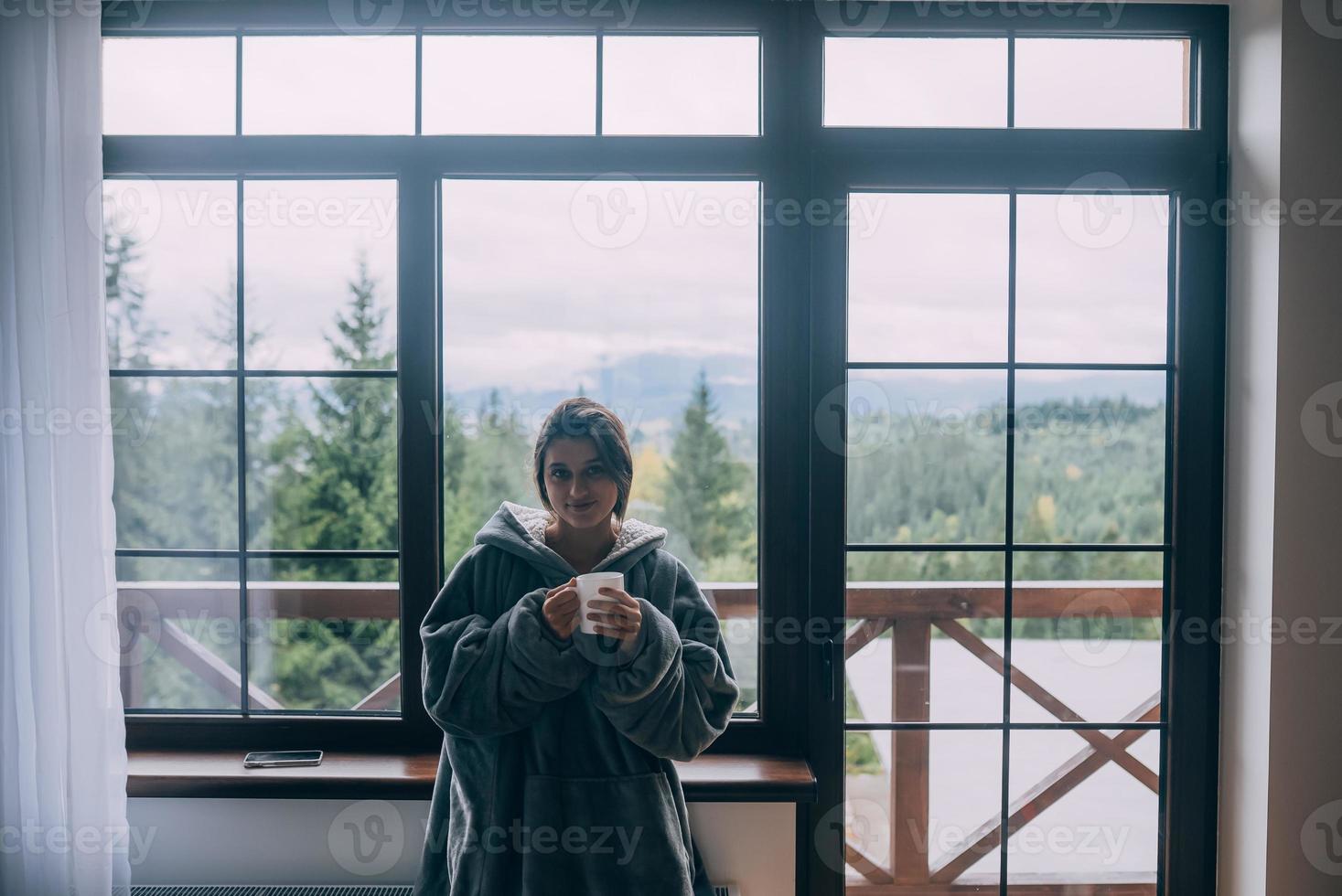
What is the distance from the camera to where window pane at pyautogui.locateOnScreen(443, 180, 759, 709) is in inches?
73.8

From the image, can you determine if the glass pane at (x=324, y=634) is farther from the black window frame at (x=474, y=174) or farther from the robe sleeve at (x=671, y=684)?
the robe sleeve at (x=671, y=684)

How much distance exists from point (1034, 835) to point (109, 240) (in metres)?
2.66

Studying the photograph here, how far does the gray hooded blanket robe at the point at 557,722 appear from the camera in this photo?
1364mm

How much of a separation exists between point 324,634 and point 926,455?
152 centimetres

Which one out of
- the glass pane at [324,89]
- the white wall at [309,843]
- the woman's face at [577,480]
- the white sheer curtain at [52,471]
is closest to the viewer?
the woman's face at [577,480]

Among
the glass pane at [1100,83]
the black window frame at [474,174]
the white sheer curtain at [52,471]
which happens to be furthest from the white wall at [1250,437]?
the white sheer curtain at [52,471]

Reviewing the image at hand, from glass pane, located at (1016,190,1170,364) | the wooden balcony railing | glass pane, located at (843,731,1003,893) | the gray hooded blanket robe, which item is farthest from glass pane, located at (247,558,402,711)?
glass pane, located at (1016,190,1170,364)

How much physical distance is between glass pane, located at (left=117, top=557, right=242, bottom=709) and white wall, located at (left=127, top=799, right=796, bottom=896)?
0.80 feet

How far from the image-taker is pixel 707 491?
1.89 meters

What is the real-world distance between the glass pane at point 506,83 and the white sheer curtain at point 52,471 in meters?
0.69

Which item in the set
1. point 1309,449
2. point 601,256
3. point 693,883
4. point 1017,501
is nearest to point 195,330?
point 601,256

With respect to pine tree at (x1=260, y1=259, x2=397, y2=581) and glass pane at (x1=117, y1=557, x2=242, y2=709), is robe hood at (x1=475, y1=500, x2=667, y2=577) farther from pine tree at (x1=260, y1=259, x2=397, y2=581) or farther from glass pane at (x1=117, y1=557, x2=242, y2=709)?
glass pane at (x1=117, y1=557, x2=242, y2=709)

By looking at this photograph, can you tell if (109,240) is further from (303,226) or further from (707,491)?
(707,491)

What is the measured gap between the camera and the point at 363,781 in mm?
1733
